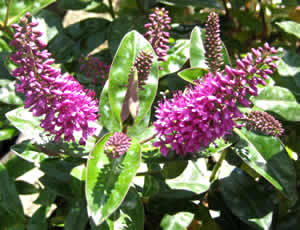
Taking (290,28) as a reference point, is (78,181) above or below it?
below

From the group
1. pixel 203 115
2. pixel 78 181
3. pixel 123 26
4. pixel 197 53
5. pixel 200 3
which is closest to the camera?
pixel 203 115

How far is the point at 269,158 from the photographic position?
1.08 m

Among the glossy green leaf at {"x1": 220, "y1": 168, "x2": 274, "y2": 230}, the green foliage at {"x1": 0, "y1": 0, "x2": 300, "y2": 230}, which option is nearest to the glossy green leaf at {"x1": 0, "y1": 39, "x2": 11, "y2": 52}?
the green foliage at {"x1": 0, "y1": 0, "x2": 300, "y2": 230}

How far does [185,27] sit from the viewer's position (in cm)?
155

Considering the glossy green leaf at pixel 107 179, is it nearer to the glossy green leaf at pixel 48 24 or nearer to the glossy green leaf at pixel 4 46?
the glossy green leaf at pixel 48 24

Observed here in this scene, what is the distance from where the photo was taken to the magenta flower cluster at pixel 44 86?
79 centimetres

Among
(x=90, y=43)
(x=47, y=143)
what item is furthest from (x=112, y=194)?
(x=90, y=43)

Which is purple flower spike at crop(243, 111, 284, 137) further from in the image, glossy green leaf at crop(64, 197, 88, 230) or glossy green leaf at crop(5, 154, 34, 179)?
glossy green leaf at crop(5, 154, 34, 179)

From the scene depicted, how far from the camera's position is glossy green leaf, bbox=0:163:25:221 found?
1313 mm

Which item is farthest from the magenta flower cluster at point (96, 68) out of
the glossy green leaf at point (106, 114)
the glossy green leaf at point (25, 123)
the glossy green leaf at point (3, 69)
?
the glossy green leaf at point (3, 69)

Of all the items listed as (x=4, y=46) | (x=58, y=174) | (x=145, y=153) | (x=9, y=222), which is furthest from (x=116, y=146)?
(x=4, y=46)

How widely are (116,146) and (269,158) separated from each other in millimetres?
502

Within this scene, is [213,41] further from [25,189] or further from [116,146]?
[25,189]

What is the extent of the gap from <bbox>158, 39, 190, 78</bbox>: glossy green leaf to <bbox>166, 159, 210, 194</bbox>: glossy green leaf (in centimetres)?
37
